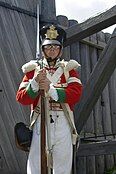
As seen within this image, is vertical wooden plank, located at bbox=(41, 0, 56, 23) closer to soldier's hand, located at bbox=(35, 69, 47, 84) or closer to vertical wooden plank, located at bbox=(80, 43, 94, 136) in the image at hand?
vertical wooden plank, located at bbox=(80, 43, 94, 136)

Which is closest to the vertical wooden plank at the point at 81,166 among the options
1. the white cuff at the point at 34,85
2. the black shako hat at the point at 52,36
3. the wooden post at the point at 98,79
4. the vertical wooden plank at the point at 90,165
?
the vertical wooden plank at the point at 90,165

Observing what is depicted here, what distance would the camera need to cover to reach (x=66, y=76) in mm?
Answer: 3094

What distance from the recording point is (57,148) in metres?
2.92

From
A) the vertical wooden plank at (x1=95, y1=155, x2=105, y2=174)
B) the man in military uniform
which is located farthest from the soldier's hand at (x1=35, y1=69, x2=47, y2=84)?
the vertical wooden plank at (x1=95, y1=155, x2=105, y2=174)

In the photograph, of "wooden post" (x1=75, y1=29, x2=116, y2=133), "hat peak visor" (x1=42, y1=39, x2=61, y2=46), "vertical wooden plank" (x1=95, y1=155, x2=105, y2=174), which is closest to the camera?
"hat peak visor" (x1=42, y1=39, x2=61, y2=46)

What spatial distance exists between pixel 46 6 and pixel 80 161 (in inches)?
71.0

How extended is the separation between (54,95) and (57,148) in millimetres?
355

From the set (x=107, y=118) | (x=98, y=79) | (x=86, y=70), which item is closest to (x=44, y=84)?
(x=98, y=79)

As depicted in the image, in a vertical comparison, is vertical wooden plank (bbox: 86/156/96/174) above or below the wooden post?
below

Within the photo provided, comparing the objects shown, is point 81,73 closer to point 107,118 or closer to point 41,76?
point 107,118

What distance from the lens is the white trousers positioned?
289 cm

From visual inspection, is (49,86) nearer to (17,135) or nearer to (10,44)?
(17,135)

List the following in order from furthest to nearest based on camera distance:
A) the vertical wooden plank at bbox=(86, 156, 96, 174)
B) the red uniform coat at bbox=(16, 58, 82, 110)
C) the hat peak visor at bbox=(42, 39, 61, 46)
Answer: the vertical wooden plank at bbox=(86, 156, 96, 174) < the hat peak visor at bbox=(42, 39, 61, 46) < the red uniform coat at bbox=(16, 58, 82, 110)

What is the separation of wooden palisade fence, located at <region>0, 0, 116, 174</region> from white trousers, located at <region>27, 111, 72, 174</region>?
50.4 inches
